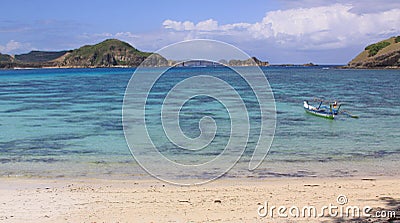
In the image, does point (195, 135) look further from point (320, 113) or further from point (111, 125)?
point (320, 113)

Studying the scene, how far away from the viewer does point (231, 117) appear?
99.3 ft

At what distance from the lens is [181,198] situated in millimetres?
12242

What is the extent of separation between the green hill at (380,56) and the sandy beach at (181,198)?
14770 centimetres

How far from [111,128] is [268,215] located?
1653 centimetres

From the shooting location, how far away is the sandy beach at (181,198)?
10617 mm

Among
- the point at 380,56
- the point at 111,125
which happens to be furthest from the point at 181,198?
the point at 380,56

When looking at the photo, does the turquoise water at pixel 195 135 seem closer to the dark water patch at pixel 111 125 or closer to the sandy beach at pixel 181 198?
the dark water patch at pixel 111 125

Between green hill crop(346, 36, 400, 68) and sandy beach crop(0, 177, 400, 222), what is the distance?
14770cm

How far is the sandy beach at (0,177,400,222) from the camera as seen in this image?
10.6 m

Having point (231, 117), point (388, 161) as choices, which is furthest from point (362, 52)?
point (388, 161)

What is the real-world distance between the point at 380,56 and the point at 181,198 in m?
159

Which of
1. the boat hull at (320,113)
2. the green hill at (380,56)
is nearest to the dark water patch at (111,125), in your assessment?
the boat hull at (320,113)

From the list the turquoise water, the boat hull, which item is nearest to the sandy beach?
the turquoise water

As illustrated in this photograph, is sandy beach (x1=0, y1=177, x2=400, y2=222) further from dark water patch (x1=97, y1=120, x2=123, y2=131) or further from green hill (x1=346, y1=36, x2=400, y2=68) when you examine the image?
green hill (x1=346, y1=36, x2=400, y2=68)
